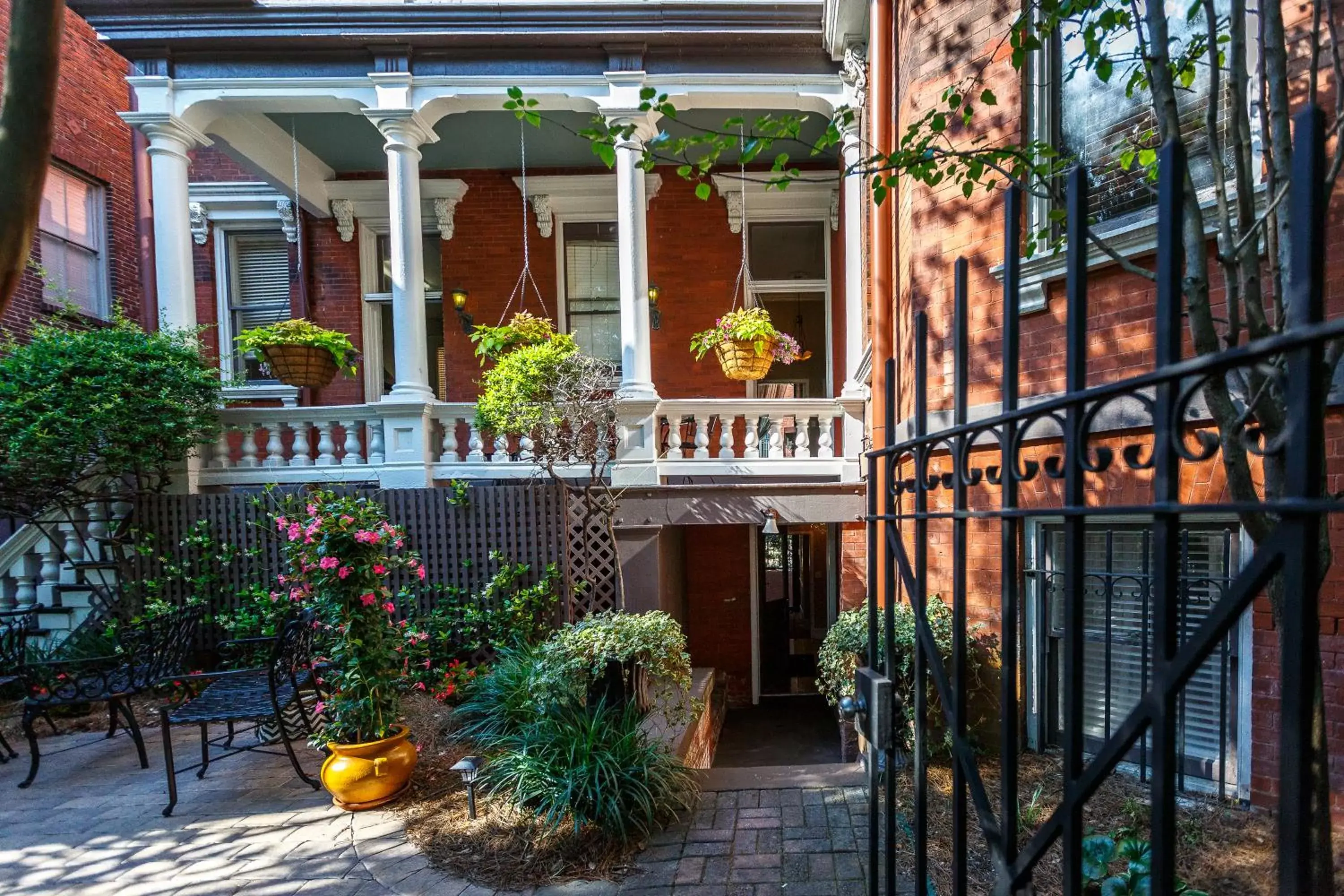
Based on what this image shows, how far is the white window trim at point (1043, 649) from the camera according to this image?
9.95ft

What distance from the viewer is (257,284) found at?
8.97 m

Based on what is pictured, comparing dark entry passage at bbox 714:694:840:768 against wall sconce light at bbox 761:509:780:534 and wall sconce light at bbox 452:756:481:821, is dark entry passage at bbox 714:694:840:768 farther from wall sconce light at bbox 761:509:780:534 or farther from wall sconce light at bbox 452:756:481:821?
wall sconce light at bbox 452:756:481:821

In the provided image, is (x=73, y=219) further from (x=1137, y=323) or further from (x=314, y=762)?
(x=1137, y=323)

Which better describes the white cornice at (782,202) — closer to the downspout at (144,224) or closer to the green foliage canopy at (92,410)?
the green foliage canopy at (92,410)

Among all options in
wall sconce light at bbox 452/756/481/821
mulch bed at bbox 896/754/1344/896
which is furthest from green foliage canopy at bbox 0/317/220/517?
mulch bed at bbox 896/754/1344/896

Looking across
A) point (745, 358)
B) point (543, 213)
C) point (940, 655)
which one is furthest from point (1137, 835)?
point (543, 213)

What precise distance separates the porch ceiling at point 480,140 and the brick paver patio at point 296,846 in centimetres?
621

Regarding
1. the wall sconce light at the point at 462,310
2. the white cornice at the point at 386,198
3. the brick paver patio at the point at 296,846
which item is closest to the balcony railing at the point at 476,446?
the wall sconce light at the point at 462,310

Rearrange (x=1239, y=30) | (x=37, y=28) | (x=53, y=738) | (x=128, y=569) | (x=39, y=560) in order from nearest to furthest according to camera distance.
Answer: (x=1239, y=30), (x=37, y=28), (x=53, y=738), (x=128, y=569), (x=39, y=560)

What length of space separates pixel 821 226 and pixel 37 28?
7.72 meters

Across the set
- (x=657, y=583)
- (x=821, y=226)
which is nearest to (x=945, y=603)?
(x=657, y=583)

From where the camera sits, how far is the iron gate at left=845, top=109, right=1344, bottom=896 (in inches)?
30.2

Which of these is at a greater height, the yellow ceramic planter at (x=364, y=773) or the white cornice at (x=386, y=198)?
the white cornice at (x=386, y=198)

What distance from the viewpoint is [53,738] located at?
16.0 feet
